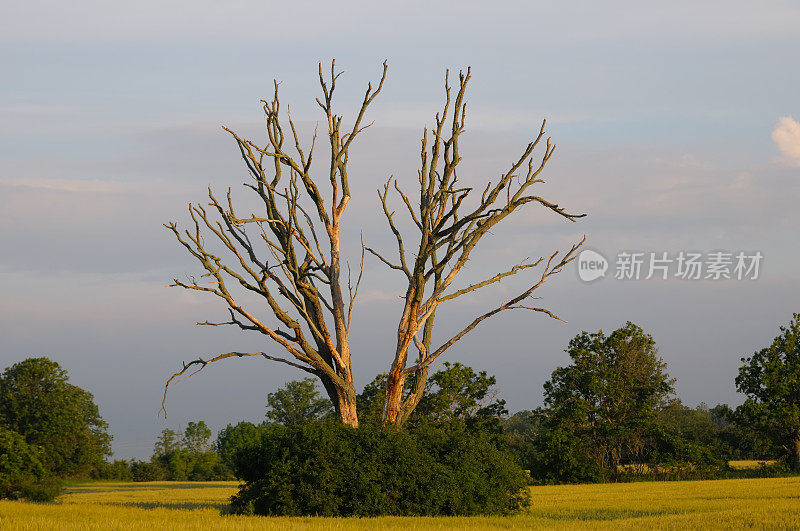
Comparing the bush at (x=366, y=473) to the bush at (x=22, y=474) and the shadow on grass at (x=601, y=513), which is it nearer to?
the shadow on grass at (x=601, y=513)

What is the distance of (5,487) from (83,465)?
4002 cm

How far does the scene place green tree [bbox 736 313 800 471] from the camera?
46906 mm

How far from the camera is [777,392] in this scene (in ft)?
155

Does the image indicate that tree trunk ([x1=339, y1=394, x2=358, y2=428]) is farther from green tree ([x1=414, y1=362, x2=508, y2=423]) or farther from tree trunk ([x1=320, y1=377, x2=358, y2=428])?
green tree ([x1=414, y1=362, x2=508, y2=423])

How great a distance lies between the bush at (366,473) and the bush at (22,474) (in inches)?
501

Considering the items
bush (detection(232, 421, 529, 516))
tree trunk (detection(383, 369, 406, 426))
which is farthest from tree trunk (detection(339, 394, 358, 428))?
bush (detection(232, 421, 529, 516))

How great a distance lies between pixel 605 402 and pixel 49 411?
44067 millimetres

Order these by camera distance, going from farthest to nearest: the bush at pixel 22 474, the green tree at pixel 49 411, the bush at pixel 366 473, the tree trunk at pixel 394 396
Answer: the green tree at pixel 49 411, the bush at pixel 22 474, the tree trunk at pixel 394 396, the bush at pixel 366 473

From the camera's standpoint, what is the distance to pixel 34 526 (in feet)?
46.6

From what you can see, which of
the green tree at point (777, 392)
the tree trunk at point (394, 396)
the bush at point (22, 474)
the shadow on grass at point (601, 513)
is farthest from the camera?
the green tree at point (777, 392)

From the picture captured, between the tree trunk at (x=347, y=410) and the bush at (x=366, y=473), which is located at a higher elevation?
the tree trunk at (x=347, y=410)

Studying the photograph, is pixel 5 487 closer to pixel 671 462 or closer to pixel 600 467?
pixel 600 467

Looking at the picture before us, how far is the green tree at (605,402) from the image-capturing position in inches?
1889

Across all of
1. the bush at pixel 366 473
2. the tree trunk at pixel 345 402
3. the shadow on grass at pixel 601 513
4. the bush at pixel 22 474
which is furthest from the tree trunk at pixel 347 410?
the bush at pixel 22 474
